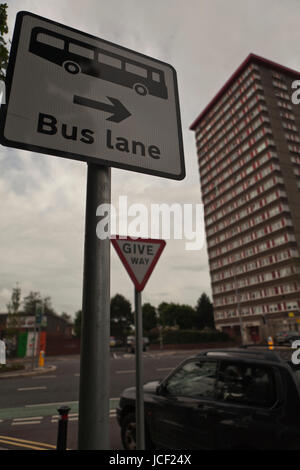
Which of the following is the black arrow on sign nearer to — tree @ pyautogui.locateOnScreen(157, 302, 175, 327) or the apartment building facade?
the apartment building facade

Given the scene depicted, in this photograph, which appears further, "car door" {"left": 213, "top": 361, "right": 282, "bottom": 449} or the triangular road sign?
"car door" {"left": 213, "top": 361, "right": 282, "bottom": 449}

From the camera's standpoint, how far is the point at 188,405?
11.9 feet

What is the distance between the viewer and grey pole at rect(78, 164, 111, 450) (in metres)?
1.10

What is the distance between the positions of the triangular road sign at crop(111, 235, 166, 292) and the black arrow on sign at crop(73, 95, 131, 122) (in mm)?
1283

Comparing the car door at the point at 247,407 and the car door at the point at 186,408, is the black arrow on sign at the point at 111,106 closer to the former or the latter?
the car door at the point at 247,407

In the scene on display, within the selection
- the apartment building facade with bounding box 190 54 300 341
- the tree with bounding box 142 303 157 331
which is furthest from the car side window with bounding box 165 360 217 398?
the tree with bounding box 142 303 157 331

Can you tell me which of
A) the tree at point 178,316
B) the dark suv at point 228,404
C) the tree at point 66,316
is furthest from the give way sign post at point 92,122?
the tree at point 66,316

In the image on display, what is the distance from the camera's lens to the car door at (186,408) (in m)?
3.40

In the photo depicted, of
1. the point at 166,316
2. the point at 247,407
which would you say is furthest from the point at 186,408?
the point at 166,316

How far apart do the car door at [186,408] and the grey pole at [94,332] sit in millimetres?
2813

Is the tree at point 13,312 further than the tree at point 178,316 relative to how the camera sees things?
No

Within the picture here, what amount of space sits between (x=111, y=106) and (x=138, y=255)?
1.51 metres

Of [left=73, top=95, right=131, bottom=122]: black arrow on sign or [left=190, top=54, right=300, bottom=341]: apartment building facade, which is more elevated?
[left=190, top=54, right=300, bottom=341]: apartment building facade

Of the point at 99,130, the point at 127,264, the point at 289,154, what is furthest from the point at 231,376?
the point at 289,154
